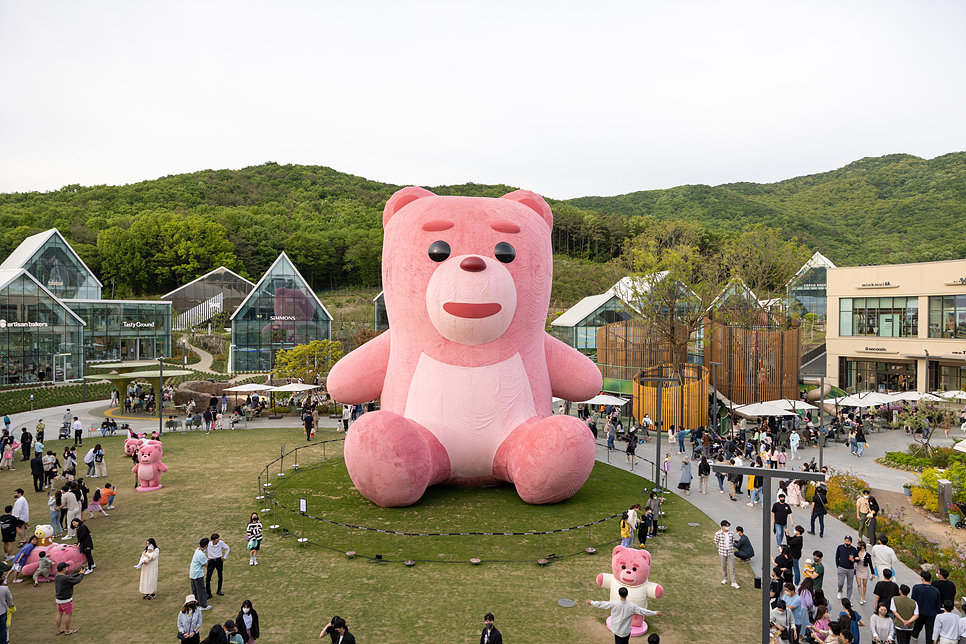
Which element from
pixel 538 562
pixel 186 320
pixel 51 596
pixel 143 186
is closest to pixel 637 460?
pixel 538 562

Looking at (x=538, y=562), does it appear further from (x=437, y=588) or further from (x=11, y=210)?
(x=11, y=210)

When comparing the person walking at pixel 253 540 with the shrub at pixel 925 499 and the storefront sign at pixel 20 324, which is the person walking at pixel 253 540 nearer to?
the shrub at pixel 925 499

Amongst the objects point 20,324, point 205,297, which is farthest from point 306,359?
point 205,297

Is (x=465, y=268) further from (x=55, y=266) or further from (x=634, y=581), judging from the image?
(x=55, y=266)

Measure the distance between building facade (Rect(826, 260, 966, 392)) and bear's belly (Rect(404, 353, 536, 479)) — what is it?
3153 centimetres

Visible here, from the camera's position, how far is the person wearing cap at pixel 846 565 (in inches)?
403

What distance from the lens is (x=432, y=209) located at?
45.8 ft

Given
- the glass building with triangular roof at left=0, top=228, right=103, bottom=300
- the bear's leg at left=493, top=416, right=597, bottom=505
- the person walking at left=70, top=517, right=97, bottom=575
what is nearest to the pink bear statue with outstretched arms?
the person walking at left=70, top=517, right=97, bottom=575

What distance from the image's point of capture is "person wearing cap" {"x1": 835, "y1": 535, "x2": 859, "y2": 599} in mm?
10234

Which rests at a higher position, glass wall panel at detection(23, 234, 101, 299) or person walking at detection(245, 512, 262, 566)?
glass wall panel at detection(23, 234, 101, 299)

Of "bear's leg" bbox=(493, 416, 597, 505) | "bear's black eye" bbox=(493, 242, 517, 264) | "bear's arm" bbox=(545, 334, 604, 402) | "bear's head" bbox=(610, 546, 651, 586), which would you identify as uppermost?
"bear's black eye" bbox=(493, 242, 517, 264)

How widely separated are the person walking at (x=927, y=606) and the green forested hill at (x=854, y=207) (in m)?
74.7

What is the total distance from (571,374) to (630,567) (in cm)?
735

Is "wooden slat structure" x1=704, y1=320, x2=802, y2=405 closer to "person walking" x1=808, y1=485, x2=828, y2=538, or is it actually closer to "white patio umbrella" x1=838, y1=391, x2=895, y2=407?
"white patio umbrella" x1=838, y1=391, x2=895, y2=407
